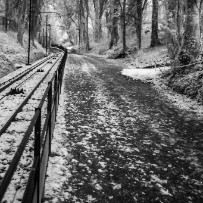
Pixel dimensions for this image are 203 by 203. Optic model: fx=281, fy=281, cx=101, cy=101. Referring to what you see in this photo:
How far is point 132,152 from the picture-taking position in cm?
602

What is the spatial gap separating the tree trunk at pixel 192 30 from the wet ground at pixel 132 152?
381cm

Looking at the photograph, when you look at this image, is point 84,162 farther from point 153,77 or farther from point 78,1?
point 78,1

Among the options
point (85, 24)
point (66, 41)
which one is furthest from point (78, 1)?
point (66, 41)

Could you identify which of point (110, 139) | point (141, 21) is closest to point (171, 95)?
point (110, 139)

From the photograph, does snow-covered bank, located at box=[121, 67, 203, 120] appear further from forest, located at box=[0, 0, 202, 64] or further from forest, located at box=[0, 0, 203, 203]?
forest, located at box=[0, 0, 202, 64]

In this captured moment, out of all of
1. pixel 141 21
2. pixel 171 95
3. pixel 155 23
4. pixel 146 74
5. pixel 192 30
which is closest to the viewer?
pixel 171 95

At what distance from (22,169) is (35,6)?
122ft

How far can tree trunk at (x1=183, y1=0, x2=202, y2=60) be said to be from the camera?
13148 millimetres

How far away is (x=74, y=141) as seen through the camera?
6590 millimetres

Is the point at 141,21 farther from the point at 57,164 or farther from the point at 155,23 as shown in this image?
the point at 57,164

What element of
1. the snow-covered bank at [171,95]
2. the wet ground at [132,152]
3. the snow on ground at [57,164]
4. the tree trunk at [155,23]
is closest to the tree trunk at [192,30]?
the snow-covered bank at [171,95]

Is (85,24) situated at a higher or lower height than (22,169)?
higher

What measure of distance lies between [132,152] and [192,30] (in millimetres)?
9246

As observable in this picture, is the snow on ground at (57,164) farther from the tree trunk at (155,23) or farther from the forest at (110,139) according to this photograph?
the tree trunk at (155,23)
